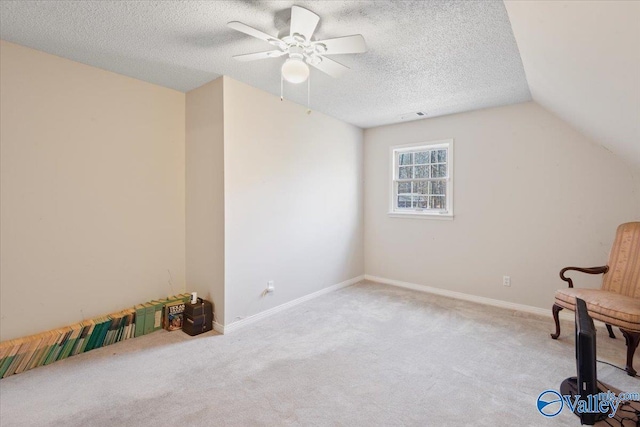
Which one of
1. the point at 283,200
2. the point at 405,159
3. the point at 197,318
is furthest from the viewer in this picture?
the point at 405,159

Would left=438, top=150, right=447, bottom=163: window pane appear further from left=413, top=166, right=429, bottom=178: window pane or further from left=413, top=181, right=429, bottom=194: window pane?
left=413, top=181, right=429, bottom=194: window pane

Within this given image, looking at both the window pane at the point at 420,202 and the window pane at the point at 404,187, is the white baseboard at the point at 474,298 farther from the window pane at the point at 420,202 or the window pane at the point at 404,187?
the window pane at the point at 404,187

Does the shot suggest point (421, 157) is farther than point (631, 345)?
Yes

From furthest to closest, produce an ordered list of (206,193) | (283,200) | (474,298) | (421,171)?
(421,171), (474,298), (283,200), (206,193)

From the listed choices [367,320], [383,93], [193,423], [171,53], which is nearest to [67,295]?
[193,423]

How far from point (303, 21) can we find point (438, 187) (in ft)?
10.6

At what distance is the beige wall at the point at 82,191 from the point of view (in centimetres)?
239

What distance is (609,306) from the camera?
2.34m

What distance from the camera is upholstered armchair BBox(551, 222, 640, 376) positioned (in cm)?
223

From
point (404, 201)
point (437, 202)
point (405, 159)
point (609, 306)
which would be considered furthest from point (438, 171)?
point (609, 306)

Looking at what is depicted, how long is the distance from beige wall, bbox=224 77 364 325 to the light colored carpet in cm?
59

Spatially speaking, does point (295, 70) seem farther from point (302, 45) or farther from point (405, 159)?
point (405, 159)

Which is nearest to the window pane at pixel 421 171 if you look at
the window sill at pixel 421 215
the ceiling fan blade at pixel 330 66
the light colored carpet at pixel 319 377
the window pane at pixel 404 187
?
the window pane at pixel 404 187

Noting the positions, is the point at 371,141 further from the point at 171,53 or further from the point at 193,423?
the point at 193,423
